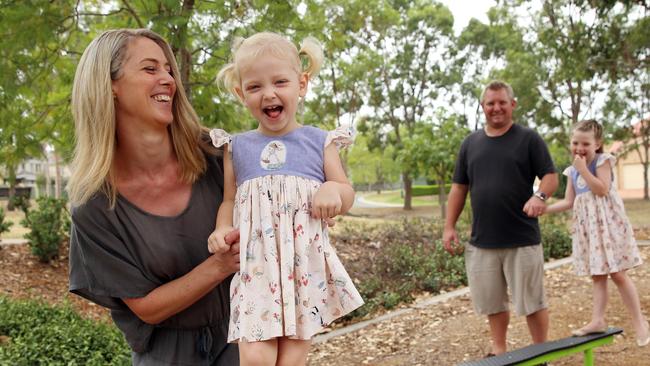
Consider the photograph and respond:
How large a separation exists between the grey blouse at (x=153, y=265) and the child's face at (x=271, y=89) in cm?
31

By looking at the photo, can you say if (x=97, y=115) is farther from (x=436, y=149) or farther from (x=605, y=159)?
(x=436, y=149)

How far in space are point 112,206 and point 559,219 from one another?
12840 mm

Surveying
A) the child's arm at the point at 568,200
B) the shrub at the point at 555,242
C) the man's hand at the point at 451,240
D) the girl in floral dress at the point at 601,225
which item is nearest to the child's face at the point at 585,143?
the girl in floral dress at the point at 601,225

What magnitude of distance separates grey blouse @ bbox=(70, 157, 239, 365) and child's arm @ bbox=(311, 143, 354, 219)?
420mm

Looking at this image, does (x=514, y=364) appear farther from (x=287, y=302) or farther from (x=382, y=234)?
(x=382, y=234)

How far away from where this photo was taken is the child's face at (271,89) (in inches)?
76.7

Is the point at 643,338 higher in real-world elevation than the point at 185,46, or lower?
lower

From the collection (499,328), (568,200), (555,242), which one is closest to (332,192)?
(499,328)

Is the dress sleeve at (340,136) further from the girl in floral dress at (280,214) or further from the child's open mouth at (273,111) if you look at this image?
the child's open mouth at (273,111)

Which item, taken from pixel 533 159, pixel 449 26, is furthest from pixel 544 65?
pixel 533 159

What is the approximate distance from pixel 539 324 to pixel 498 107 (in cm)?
170

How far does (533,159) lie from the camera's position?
4.44 m

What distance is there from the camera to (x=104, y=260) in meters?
1.92

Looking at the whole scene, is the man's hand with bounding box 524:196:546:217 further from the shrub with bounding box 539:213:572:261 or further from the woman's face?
the shrub with bounding box 539:213:572:261
